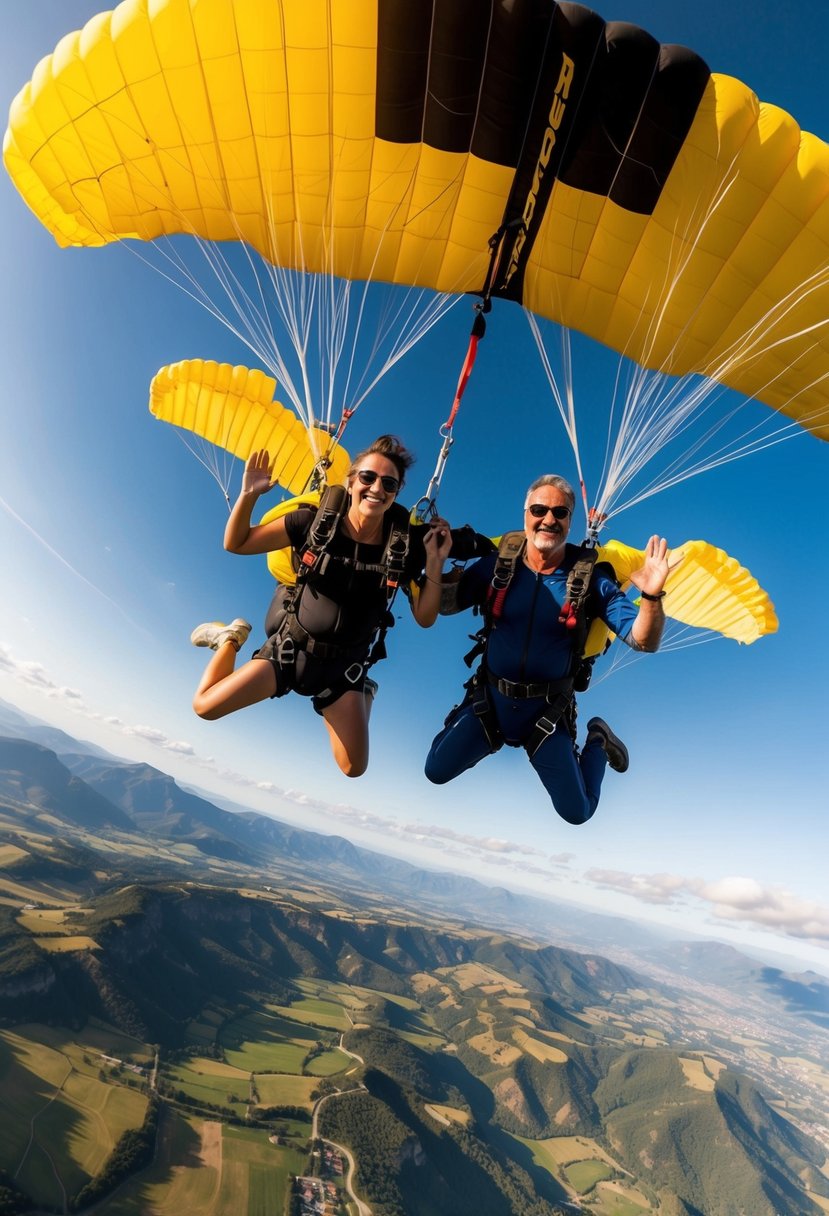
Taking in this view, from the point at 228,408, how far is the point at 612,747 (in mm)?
7979

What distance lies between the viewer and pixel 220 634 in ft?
18.8

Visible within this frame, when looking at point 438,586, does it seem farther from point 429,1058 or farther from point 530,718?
point 429,1058

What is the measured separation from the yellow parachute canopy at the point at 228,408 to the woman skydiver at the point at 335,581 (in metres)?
4.30

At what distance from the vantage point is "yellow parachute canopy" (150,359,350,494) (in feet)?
30.9

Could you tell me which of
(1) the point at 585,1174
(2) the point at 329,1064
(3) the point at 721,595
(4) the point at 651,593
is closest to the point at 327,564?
(4) the point at 651,593

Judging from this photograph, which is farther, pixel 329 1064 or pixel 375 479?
pixel 329 1064

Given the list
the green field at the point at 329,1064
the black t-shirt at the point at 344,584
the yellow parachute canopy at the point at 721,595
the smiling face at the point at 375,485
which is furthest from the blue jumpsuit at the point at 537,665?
the green field at the point at 329,1064

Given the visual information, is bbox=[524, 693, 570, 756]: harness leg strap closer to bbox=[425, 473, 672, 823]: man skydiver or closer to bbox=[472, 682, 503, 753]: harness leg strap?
bbox=[425, 473, 672, 823]: man skydiver

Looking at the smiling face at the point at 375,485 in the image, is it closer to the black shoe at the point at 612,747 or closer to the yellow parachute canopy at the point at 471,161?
the black shoe at the point at 612,747

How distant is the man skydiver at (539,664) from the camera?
4895 mm

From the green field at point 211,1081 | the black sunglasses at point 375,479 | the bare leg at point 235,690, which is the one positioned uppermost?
the black sunglasses at point 375,479

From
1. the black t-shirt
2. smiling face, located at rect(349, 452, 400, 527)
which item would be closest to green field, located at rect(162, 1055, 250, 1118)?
the black t-shirt

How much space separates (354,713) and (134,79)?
755cm

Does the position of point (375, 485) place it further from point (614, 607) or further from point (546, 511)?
point (614, 607)
